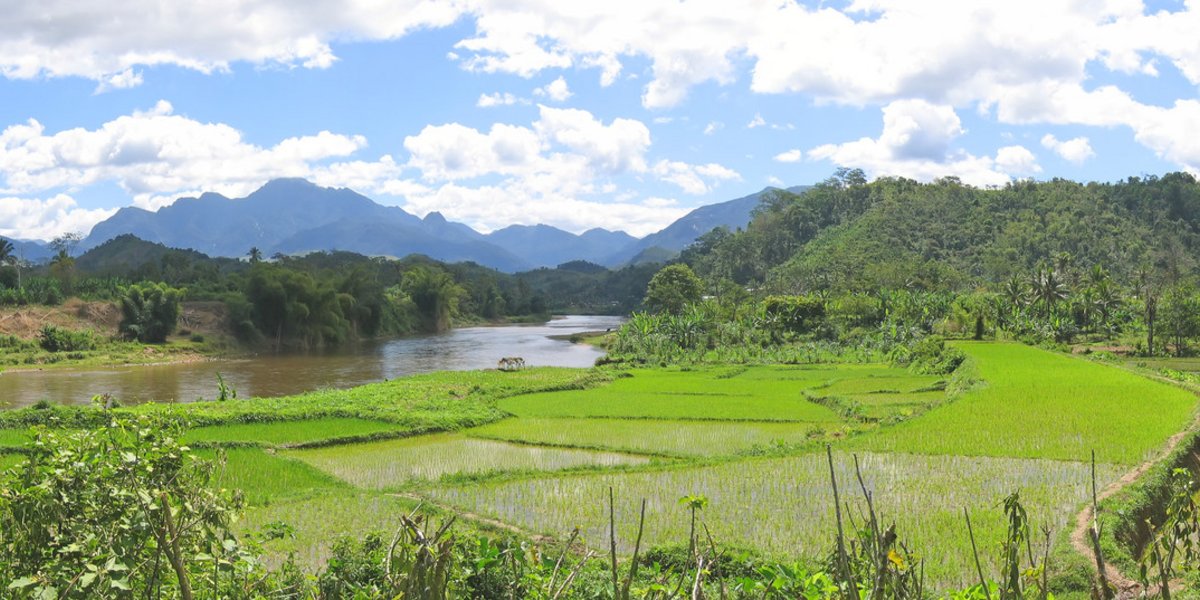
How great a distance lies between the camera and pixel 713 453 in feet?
60.8

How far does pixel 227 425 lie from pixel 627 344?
100 feet

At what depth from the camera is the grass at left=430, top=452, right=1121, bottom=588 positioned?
439 inches

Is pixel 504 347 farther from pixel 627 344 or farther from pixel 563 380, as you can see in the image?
pixel 563 380

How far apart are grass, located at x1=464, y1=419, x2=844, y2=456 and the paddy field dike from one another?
11 cm

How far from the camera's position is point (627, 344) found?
50.3 m

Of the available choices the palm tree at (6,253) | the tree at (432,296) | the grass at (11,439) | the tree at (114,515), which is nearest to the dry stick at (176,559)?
the tree at (114,515)

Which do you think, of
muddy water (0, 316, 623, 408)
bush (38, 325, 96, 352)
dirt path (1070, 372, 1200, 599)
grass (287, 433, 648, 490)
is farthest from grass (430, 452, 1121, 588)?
bush (38, 325, 96, 352)

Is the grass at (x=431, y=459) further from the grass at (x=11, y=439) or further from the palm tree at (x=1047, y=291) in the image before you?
the palm tree at (x=1047, y=291)

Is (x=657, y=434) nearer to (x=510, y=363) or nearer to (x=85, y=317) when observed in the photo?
(x=510, y=363)

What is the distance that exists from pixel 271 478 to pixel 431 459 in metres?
3.69

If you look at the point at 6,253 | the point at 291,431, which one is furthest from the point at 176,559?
the point at 6,253

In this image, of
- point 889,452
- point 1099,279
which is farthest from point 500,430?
point 1099,279

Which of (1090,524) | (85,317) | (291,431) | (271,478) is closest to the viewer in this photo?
(1090,524)

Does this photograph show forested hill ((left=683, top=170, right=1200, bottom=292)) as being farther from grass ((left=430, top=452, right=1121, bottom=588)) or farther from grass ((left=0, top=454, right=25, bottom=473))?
grass ((left=0, top=454, right=25, bottom=473))
